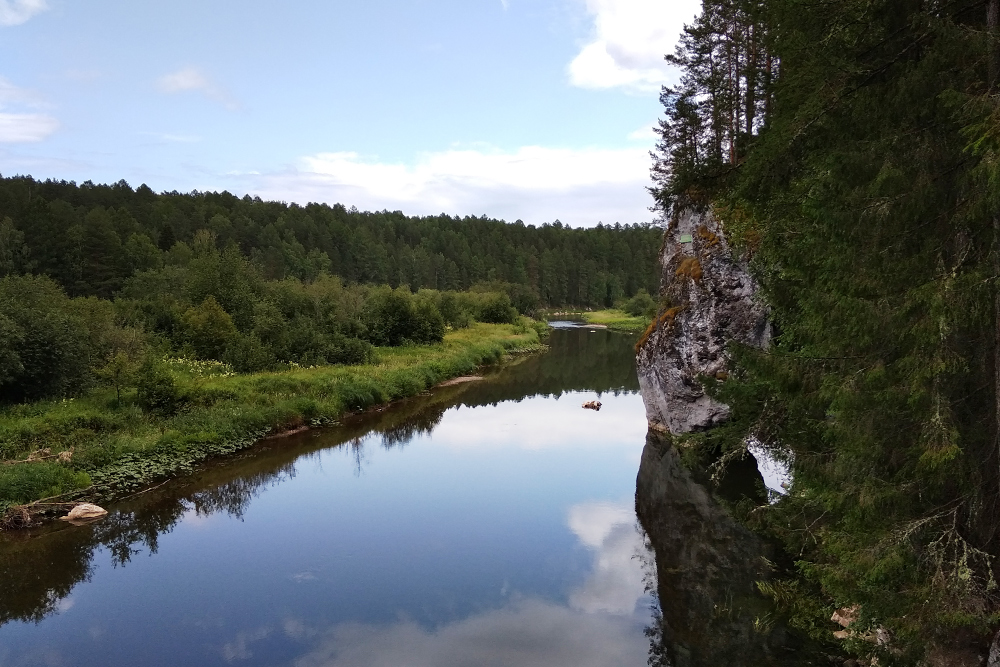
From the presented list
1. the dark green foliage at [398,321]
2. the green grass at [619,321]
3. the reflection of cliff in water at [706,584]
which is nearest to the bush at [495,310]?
the green grass at [619,321]

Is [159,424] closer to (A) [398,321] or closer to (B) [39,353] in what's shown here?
(B) [39,353]

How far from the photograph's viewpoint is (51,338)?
20000mm

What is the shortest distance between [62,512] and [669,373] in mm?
17726

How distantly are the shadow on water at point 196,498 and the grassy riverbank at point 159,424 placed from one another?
0.74 metres

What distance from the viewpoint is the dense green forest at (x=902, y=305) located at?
18.9 ft

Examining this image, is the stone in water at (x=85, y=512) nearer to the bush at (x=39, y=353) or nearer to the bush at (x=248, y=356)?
the bush at (x=39, y=353)

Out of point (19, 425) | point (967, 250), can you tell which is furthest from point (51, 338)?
point (967, 250)

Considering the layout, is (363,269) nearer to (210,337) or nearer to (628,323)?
(628,323)

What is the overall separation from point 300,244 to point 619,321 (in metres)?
52.3

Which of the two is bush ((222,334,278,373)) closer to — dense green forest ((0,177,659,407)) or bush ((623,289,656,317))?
dense green forest ((0,177,659,407))

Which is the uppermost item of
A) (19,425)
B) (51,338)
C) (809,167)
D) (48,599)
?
(809,167)

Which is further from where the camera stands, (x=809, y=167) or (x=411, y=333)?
(x=411, y=333)

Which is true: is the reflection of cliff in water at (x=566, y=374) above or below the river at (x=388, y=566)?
above

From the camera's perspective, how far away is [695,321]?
20.1 metres
